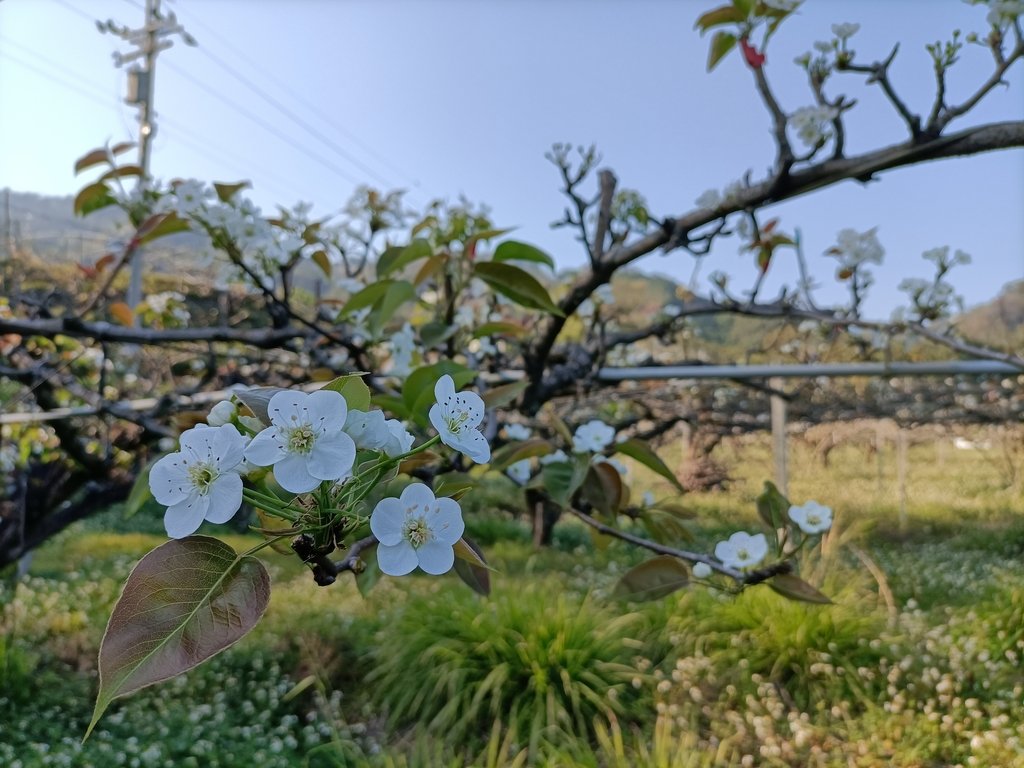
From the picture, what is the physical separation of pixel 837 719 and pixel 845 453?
1.39m

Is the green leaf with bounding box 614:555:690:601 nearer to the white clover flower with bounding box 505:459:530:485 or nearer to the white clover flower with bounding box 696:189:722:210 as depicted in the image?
the white clover flower with bounding box 505:459:530:485

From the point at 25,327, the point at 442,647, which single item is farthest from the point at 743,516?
the point at 25,327

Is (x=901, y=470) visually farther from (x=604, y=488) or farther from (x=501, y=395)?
(x=501, y=395)

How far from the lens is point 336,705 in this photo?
210 cm

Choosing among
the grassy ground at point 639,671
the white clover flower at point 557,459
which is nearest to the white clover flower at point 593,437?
the white clover flower at point 557,459

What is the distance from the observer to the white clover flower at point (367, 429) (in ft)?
1.12

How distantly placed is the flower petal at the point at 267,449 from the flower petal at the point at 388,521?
0.05 m

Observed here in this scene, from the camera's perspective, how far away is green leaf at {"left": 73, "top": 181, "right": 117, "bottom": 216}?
3.65 feet

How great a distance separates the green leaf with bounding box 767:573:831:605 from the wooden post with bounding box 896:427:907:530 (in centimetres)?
232

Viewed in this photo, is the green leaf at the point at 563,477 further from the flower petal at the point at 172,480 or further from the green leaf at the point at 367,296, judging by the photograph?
the flower petal at the point at 172,480

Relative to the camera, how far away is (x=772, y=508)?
760 mm

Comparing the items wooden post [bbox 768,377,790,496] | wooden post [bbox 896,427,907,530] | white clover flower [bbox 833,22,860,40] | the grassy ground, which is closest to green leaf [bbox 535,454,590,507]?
white clover flower [bbox 833,22,860,40]

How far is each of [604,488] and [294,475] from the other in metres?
0.55

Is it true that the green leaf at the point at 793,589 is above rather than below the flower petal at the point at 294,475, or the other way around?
below
